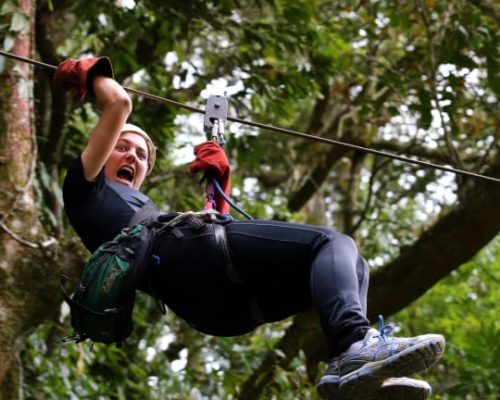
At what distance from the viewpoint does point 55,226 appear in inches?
206

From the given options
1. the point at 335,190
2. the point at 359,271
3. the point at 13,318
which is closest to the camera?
the point at 359,271

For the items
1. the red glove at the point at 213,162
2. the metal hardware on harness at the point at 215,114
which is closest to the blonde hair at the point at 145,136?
the metal hardware on harness at the point at 215,114

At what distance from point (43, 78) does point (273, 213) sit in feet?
6.52

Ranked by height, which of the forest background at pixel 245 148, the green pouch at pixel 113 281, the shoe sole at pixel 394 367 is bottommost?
the forest background at pixel 245 148

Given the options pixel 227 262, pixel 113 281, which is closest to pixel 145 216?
pixel 113 281

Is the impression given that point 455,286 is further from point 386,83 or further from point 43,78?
point 43,78

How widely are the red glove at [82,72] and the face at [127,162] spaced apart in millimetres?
373

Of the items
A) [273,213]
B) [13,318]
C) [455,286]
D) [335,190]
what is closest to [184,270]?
[13,318]

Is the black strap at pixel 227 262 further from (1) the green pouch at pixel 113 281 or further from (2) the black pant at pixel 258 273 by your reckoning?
A: (1) the green pouch at pixel 113 281

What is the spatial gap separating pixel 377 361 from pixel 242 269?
0.56 m

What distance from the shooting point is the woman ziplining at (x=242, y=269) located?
2.61m

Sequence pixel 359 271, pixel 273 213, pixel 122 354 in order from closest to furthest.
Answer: pixel 359 271
pixel 122 354
pixel 273 213

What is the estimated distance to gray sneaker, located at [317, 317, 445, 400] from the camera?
8.38ft

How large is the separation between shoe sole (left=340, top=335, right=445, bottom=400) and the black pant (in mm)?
133
